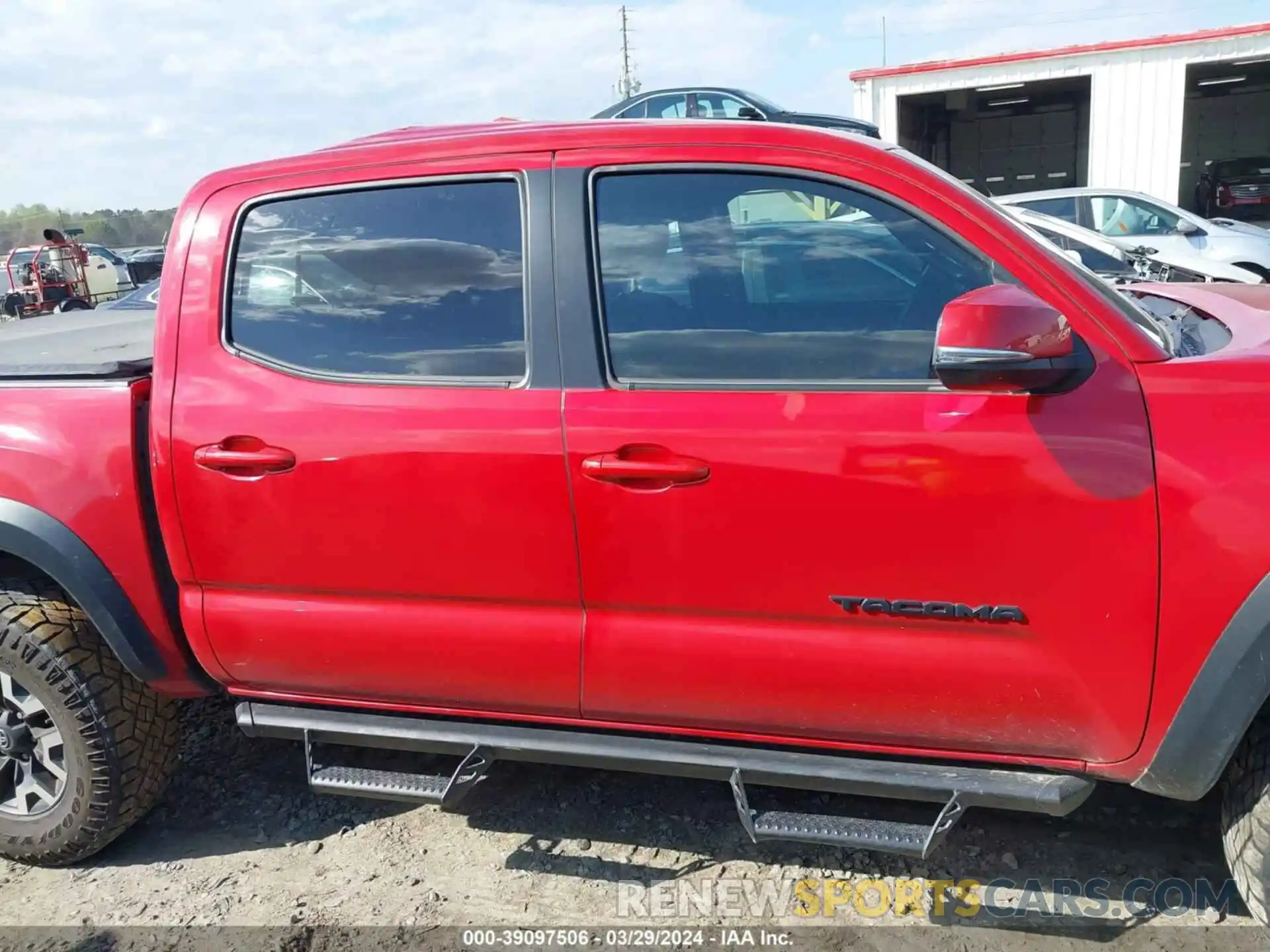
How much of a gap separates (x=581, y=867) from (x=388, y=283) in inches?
67.6

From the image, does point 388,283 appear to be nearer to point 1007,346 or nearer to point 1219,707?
point 1007,346

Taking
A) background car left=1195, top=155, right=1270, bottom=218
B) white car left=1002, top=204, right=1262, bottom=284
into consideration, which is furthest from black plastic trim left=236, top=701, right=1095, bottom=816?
background car left=1195, top=155, right=1270, bottom=218

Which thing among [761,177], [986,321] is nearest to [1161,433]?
[986,321]

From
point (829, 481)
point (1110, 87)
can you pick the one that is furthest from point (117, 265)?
point (829, 481)

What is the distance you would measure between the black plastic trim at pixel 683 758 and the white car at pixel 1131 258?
858 centimetres

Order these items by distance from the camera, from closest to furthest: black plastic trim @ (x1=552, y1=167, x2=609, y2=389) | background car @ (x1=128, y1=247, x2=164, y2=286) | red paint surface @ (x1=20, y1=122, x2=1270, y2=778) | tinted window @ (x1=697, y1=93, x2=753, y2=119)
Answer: red paint surface @ (x1=20, y1=122, x2=1270, y2=778), black plastic trim @ (x1=552, y1=167, x2=609, y2=389), tinted window @ (x1=697, y1=93, x2=753, y2=119), background car @ (x1=128, y1=247, x2=164, y2=286)

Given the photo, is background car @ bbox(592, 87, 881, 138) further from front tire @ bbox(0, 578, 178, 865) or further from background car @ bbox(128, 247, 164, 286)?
background car @ bbox(128, 247, 164, 286)

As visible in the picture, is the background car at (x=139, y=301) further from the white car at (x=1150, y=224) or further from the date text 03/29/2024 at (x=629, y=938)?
the white car at (x=1150, y=224)

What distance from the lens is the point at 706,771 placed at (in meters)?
2.41

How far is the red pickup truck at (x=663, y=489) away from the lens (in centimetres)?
204

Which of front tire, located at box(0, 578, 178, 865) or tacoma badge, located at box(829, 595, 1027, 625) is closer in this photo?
tacoma badge, located at box(829, 595, 1027, 625)

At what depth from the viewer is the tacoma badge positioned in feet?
6.93

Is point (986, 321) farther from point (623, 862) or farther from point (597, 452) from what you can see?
point (623, 862)

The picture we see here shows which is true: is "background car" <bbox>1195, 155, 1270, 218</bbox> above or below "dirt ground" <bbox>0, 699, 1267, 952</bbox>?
above
